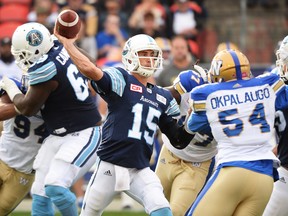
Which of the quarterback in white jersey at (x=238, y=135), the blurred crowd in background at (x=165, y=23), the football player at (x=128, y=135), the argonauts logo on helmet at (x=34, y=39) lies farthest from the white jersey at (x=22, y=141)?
the blurred crowd in background at (x=165, y=23)

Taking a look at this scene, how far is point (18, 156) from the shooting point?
322 inches

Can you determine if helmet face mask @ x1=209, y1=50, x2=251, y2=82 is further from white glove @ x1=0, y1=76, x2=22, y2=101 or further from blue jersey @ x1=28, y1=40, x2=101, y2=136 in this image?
white glove @ x1=0, y1=76, x2=22, y2=101

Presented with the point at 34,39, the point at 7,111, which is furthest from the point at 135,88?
the point at 7,111

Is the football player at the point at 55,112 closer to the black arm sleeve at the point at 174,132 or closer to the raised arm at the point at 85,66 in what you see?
the raised arm at the point at 85,66

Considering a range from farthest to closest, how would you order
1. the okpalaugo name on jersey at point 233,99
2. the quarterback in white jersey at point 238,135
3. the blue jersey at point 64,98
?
the blue jersey at point 64,98, the okpalaugo name on jersey at point 233,99, the quarterback in white jersey at point 238,135

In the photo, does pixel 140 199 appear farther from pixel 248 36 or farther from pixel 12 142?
pixel 248 36

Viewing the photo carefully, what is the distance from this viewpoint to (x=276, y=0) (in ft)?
48.9

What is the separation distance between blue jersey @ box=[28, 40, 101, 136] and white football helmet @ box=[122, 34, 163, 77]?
2.03 ft

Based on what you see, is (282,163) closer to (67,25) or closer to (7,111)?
(67,25)

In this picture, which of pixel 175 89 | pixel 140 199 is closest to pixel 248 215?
pixel 140 199

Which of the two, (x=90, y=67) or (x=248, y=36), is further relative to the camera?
(x=248, y=36)

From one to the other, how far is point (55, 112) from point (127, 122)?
896 mm

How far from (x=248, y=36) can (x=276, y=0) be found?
148 cm

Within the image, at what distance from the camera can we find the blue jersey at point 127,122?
7125 millimetres
